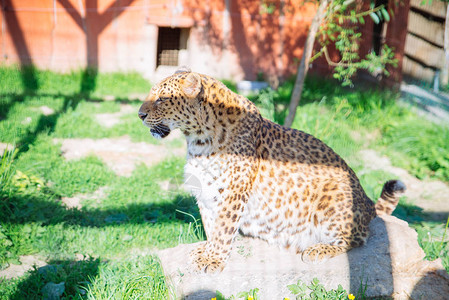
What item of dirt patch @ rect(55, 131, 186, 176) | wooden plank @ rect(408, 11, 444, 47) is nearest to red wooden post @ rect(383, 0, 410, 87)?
wooden plank @ rect(408, 11, 444, 47)

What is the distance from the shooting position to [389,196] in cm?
458

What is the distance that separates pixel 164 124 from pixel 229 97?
605mm

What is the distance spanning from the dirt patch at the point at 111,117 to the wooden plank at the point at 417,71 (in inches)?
264

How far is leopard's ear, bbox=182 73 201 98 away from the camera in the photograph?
3.81 metres

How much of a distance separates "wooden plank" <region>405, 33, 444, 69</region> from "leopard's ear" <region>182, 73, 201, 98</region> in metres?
9.08

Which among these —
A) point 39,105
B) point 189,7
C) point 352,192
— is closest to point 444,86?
point 189,7

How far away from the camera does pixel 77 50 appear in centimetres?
1052

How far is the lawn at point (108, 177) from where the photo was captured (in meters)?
4.45

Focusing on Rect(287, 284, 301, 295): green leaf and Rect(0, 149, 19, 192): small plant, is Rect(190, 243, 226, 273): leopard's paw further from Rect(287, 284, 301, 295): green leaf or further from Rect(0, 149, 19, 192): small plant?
Rect(0, 149, 19, 192): small plant

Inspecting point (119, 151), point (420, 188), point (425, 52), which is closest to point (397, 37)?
point (425, 52)

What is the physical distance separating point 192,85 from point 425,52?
9.56 meters

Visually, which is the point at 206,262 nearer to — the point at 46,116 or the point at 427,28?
the point at 46,116

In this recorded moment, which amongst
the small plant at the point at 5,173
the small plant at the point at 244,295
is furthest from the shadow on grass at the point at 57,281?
the small plant at the point at 5,173

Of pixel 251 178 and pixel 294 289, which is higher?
pixel 251 178
